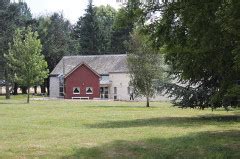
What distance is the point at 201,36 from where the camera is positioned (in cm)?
1407

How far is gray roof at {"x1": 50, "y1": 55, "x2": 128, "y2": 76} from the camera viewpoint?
251 ft

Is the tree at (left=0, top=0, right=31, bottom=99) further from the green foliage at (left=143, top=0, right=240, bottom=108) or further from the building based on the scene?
the green foliage at (left=143, top=0, right=240, bottom=108)

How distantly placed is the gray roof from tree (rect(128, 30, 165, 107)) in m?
24.8

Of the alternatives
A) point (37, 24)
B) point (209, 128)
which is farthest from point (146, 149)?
point (37, 24)

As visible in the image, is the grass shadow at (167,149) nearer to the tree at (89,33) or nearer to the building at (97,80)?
the building at (97,80)

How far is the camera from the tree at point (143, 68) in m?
48.5

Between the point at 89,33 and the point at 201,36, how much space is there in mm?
88254

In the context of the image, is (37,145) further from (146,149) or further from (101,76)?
(101,76)

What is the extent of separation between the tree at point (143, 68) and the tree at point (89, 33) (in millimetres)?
52896

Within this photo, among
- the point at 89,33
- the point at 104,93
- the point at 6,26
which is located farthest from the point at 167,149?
the point at 89,33

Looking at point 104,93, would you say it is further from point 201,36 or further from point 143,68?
point 201,36

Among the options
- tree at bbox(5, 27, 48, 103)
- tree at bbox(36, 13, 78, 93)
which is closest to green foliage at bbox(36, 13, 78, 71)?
tree at bbox(36, 13, 78, 93)

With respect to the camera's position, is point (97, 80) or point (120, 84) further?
point (97, 80)

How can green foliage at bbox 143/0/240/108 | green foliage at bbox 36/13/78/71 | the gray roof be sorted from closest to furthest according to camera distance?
→ green foliage at bbox 143/0/240/108
the gray roof
green foliage at bbox 36/13/78/71
